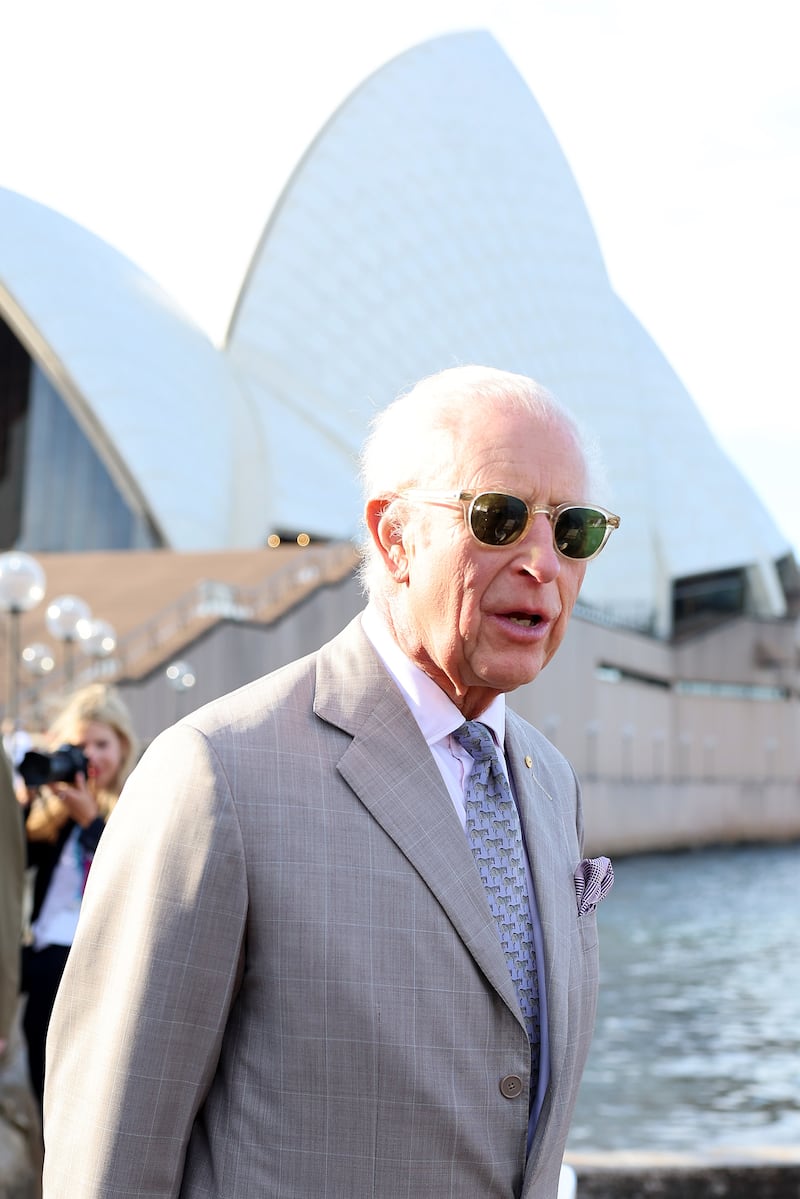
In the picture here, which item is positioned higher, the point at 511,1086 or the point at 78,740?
the point at 78,740

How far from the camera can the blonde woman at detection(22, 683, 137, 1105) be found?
3.22 metres

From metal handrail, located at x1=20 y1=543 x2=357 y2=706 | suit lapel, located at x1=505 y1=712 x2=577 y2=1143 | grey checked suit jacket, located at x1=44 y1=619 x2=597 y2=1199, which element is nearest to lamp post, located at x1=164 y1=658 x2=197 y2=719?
metal handrail, located at x1=20 y1=543 x2=357 y2=706

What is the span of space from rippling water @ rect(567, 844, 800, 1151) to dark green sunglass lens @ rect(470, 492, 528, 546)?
177 inches

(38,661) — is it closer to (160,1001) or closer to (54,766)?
(54,766)

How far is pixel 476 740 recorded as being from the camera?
4.87 ft

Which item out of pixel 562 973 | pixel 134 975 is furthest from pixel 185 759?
pixel 562 973

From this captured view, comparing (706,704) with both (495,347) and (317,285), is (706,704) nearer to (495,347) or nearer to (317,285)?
(495,347)

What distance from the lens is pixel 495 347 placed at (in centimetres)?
3325

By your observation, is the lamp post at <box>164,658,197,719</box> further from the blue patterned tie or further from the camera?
the blue patterned tie

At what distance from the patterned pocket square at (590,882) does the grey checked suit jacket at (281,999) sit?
0.18 m

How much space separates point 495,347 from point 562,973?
32.5 m

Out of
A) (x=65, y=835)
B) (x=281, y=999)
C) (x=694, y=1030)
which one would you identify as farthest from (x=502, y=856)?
(x=694, y=1030)

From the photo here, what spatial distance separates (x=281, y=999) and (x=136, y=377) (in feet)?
89.6

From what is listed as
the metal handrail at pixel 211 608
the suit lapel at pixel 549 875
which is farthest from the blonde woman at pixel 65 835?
the metal handrail at pixel 211 608
